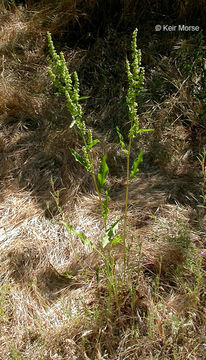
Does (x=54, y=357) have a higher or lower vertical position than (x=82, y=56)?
lower

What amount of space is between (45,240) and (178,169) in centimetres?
103

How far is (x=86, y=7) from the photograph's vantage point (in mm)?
2873

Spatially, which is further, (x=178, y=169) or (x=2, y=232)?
(x=178, y=169)

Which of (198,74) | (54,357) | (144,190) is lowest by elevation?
(54,357)

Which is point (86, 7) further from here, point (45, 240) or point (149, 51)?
point (45, 240)

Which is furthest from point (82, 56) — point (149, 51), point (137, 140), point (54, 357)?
point (54, 357)

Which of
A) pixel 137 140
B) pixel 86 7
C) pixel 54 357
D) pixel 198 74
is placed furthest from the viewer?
pixel 86 7

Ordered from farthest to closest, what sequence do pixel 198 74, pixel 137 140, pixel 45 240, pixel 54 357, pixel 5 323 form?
pixel 198 74 → pixel 137 140 → pixel 45 240 → pixel 5 323 → pixel 54 357

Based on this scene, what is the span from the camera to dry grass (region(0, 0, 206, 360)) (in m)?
1.55

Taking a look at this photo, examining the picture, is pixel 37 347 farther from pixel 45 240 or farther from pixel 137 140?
pixel 137 140

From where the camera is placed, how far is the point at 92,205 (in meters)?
2.16

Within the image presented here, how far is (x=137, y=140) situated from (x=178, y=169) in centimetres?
38

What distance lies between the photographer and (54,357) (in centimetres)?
151

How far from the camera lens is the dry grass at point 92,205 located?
5.10 feet
